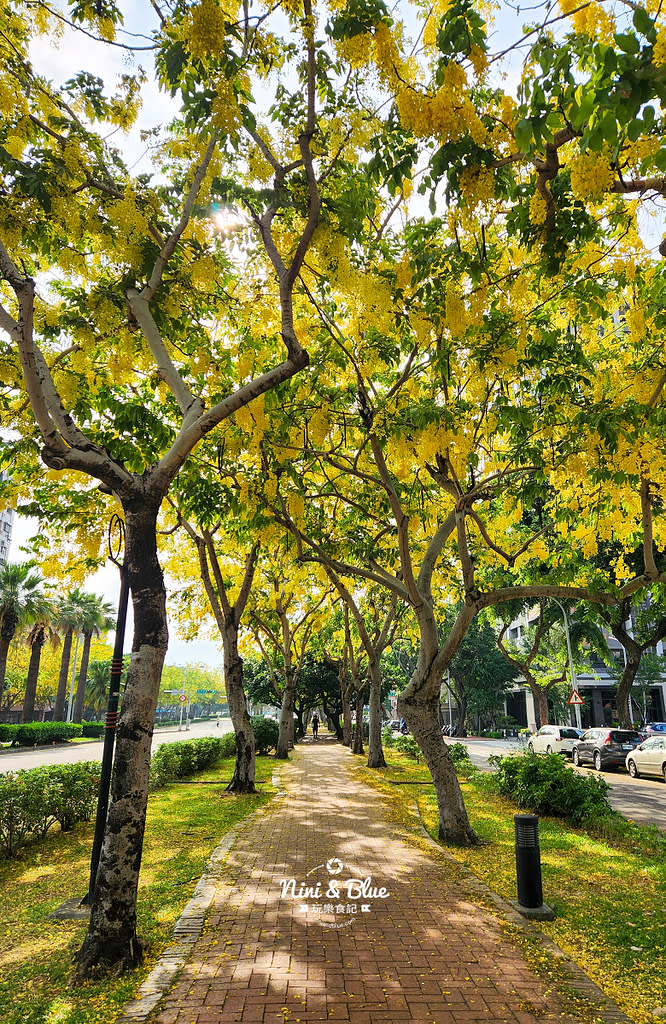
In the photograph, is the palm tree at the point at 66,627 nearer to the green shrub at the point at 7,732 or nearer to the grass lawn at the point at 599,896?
the green shrub at the point at 7,732

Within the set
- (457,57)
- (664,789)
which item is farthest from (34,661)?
(457,57)

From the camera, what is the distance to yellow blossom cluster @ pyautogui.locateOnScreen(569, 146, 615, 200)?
154 inches

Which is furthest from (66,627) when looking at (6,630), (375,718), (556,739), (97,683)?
(556,739)

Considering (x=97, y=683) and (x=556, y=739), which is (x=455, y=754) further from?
(x=97, y=683)

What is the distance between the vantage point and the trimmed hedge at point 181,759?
44.8ft

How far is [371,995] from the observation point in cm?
393

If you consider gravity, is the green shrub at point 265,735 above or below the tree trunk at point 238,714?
below

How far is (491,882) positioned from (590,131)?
6658 millimetres

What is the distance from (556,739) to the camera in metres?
21.8

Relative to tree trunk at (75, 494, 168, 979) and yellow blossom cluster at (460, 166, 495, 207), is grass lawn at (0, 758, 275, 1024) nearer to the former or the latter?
tree trunk at (75, 494, 168, 979)

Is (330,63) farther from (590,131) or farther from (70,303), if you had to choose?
(70,303)

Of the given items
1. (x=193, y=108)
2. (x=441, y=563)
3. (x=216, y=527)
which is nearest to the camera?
(x=193, y=108)

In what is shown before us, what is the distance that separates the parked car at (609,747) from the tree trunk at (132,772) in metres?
16.9

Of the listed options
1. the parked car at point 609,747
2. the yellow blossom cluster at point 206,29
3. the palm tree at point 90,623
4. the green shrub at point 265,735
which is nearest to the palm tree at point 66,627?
the palm tree at point 90,623
